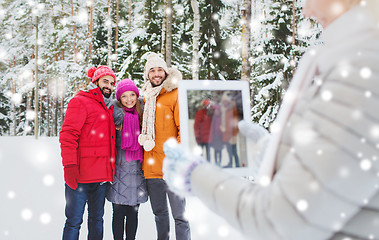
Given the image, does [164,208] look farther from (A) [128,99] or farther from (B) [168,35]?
(B) [168,35]

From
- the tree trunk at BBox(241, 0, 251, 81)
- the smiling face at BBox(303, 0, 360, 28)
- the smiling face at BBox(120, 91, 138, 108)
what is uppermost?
the tree trunk at BBox(241, 0, 251, 81)

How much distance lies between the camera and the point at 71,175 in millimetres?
3131

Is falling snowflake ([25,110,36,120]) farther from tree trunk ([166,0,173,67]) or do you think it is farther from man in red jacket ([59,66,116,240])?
man in red jacket ([59,66,116,240])

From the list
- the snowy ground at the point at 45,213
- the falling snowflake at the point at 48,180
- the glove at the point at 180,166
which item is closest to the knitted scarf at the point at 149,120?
the snowy ground at the point at 45,213

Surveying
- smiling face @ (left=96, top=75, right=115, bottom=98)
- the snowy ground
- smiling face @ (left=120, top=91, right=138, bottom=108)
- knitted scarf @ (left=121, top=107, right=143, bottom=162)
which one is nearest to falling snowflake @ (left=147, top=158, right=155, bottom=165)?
knitted scarf @ (left=121, top=107, right=143, bottom=162)

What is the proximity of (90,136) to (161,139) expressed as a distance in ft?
2.79

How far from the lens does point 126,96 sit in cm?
363

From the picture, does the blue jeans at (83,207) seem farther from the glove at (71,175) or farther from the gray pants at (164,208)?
the gray pants at (164,208)

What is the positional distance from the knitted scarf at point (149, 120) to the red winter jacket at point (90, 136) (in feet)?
1.33

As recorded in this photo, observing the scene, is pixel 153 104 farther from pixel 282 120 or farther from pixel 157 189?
pixel 282 120

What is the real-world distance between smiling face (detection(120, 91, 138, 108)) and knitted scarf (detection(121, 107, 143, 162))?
13 cm

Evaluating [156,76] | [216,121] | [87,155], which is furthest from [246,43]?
[216,121]

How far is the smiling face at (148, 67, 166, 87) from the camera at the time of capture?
361 centimetres

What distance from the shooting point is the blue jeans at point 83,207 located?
3.30 m
